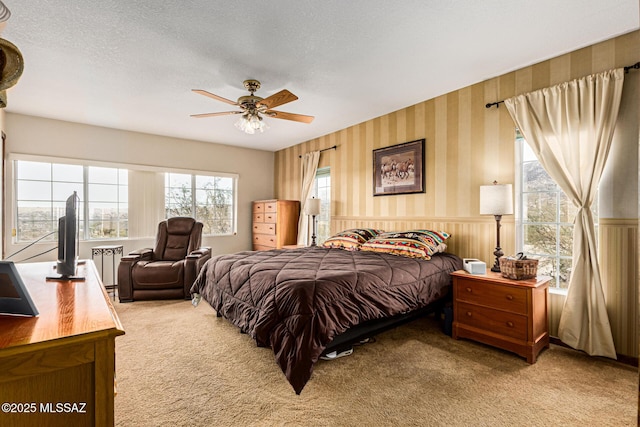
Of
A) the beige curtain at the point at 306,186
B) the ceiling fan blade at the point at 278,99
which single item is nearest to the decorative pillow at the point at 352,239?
the beige curtain at the point at 306,186

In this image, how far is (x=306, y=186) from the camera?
564 centimetres

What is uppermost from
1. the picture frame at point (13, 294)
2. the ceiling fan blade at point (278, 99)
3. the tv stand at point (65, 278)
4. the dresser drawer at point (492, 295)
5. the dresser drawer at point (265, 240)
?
the ceiling fan blade at point (278, 99)

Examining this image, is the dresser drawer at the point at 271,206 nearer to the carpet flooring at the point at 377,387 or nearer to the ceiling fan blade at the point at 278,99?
the ceiling fan blade at the point at 278,99

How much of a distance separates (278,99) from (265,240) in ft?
11.4

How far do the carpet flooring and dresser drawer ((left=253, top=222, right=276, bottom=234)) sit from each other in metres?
2.94

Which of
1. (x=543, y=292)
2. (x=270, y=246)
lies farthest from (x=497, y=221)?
(x=270, y=246)

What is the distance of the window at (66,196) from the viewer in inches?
172

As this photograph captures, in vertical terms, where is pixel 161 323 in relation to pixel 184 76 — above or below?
below

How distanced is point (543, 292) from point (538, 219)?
77 cm

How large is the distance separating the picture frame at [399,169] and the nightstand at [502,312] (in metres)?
1.46

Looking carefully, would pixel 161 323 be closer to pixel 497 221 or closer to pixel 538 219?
pixel 497 221

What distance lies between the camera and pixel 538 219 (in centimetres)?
294

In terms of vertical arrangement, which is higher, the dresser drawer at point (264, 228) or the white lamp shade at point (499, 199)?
the white lamp shade at point (499, 199)

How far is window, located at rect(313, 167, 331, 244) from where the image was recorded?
5.34 metres
